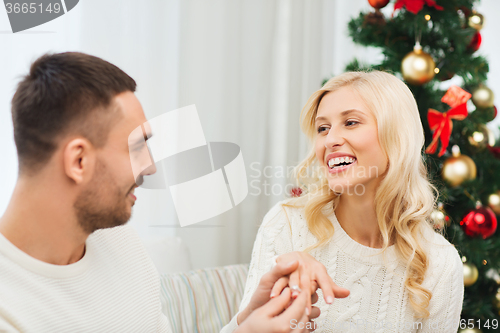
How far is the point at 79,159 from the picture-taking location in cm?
79

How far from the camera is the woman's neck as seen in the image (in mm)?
1424

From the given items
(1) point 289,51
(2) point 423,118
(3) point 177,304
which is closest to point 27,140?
(3) point 177,304

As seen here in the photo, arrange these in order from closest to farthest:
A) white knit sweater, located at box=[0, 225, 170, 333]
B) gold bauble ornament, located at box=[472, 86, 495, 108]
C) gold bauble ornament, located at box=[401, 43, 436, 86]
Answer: white knit sweater, located at box=[0, 225, 170, 333] < gold bauble ornament, located at box=[401, 43, 436, 86] < gold bauble ornament, located at box=[472, 86, 495, 108]

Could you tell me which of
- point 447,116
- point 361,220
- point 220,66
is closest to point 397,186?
point 361,220

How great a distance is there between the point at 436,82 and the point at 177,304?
142 cm

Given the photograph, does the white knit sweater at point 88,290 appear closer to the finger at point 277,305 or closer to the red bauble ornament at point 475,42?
the finger at point 277,305

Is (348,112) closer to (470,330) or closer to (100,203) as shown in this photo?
(100,203)

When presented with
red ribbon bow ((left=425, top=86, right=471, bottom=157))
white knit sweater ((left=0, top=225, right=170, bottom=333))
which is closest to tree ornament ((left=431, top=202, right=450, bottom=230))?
red ribbon bow ((left=425, top=86, right=471, bottom=157))

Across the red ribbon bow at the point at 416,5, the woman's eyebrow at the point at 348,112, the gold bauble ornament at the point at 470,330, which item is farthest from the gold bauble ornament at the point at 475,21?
the gold bauble ornament at the point at 470,330

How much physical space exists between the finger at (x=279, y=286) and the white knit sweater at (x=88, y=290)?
32 centimetres

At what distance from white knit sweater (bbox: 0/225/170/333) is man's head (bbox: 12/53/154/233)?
0.12 m

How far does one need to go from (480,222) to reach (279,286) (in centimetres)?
118

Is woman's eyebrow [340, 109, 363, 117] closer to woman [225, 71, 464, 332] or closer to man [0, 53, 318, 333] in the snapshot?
woman [225, 71, 464, 332]

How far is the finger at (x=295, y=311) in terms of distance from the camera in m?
0.83
